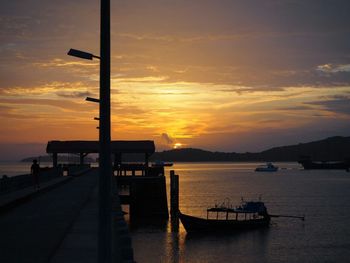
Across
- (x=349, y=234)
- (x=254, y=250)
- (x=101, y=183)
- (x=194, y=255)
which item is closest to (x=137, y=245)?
(x=194, y=255)

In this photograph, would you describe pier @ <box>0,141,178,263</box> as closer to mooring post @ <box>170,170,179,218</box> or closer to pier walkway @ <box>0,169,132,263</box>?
pier walkway @ <box>0,169,132,263</box>

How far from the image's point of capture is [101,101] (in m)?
8.66

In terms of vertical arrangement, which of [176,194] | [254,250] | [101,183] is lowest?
[254,250]

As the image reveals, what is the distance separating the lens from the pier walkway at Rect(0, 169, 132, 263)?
13.0 metres

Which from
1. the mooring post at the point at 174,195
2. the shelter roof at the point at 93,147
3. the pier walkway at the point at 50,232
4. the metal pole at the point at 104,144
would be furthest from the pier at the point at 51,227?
the shelter roof at the point at 93,147

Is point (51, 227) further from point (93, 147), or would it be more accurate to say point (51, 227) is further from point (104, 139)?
point (93, 147)

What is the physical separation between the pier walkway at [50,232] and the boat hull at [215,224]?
27845 mm

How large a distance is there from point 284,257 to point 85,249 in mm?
31831

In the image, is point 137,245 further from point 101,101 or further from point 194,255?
point 101,101

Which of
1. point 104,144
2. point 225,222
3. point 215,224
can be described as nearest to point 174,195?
point 215,224

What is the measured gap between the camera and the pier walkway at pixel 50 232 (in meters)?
13.0

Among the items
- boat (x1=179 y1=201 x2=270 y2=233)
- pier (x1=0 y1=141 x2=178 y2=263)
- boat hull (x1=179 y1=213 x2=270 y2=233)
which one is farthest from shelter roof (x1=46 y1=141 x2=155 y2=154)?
pier (x1=0 y1=141 x2=178 y2=263)

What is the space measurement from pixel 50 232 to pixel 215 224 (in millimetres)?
39826

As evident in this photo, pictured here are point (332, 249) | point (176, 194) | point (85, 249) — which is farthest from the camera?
point (176, 194)
